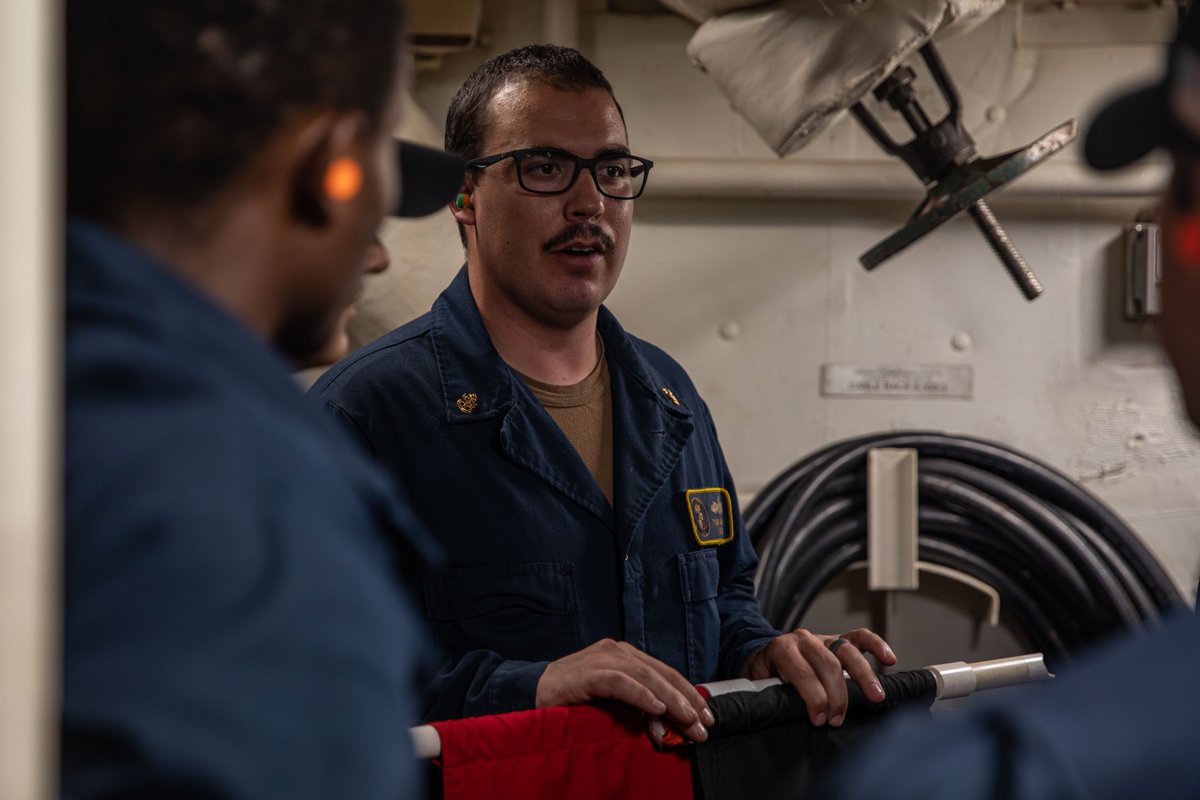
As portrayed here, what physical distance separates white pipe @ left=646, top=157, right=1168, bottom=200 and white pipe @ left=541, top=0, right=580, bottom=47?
0.35m

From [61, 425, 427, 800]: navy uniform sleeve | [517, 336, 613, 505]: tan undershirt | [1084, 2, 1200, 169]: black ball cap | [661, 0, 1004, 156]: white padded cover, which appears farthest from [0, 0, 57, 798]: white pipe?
[661, 0, 1004, 156]: white padded cover

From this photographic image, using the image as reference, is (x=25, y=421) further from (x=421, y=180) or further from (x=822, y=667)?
(x=822, y=667)

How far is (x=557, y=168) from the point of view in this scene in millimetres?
1655

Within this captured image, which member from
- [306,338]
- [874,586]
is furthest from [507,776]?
[874,586]

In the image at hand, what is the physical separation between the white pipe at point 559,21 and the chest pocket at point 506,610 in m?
1.60

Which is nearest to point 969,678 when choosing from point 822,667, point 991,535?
point 822,667

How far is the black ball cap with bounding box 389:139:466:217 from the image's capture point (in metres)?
0.99

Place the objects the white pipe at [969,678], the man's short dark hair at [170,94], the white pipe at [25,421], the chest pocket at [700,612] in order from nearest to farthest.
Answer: the white pipe at [25,421] → the man's short dark hair at [170,94] → the white pipe at [969,678] → the chest pocket at [700,612]

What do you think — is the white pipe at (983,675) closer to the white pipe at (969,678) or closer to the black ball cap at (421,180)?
the white pipe at (969,678)

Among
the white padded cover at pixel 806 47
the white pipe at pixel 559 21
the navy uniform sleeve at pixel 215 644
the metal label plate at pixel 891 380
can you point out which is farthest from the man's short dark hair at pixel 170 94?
the metal label plate at pixel 891 380

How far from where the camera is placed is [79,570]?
0.49 meters

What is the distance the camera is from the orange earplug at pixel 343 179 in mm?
628

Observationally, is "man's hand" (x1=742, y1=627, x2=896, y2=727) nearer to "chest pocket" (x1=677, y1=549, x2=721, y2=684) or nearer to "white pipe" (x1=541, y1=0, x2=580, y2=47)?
"chest pocket" (x1=677, y1=549, x2=721, y2=684)

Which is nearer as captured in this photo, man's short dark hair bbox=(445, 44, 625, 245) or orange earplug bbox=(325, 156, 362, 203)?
orange earplug bbox=(325, 156, 362, 203)
